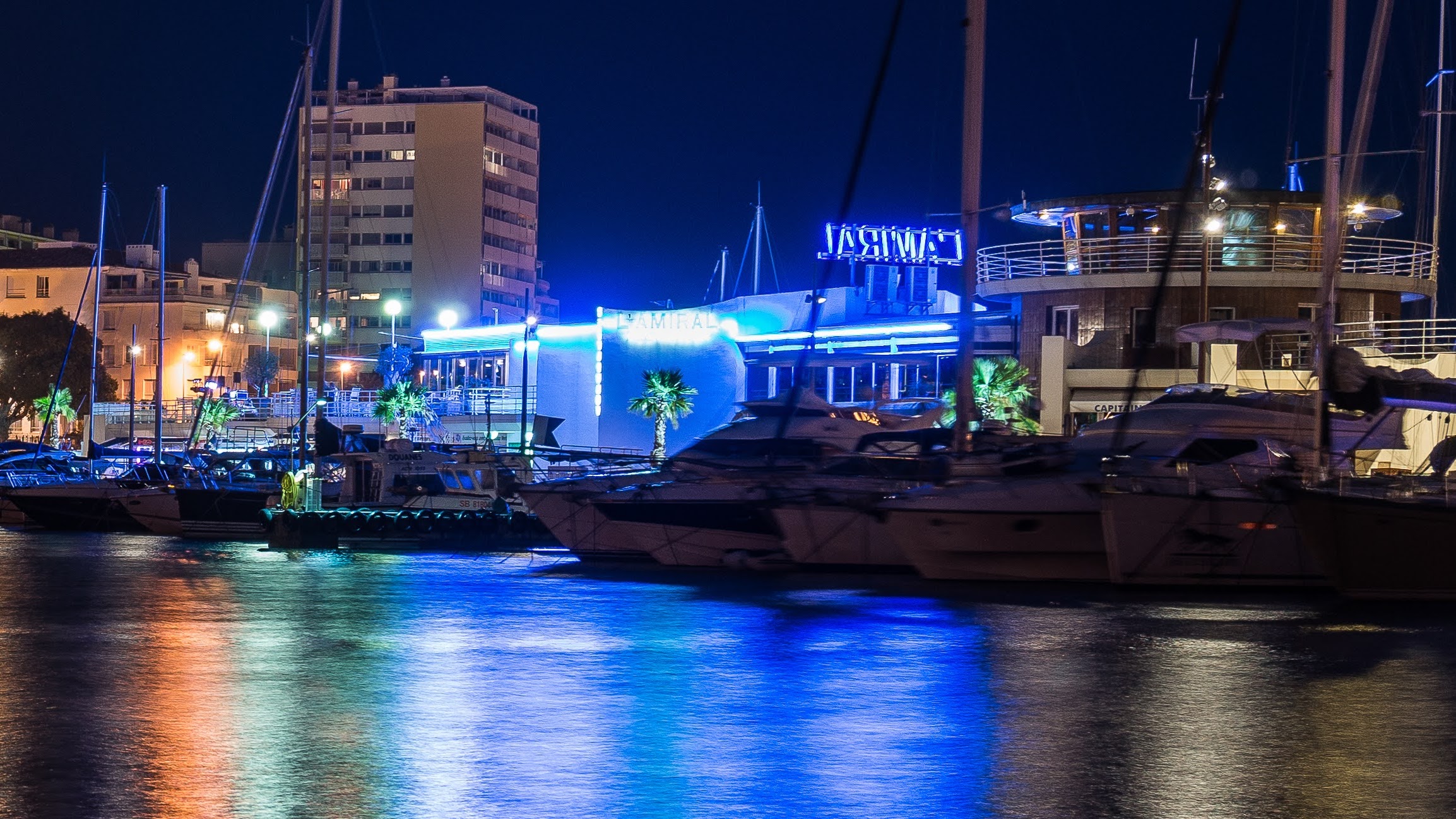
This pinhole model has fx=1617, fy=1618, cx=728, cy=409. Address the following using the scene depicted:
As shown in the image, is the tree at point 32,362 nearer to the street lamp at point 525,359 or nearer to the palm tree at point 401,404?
the palm tree at point 401,404

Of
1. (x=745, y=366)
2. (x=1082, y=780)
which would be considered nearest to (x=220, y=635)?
(x=1082, y=780)

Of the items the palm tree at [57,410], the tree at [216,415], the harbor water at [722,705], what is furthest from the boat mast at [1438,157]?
the palm tree at [57,410]

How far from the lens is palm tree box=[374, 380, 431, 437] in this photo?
220 ft

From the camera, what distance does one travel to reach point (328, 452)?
4212 centimetres

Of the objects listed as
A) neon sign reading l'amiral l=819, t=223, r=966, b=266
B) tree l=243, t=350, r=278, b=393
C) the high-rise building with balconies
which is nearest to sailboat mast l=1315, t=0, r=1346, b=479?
neon sign reading l'amiral l=819, t=223, r=966, b=266

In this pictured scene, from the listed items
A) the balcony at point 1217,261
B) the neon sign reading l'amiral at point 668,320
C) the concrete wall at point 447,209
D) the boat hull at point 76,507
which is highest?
the concrete wall at point 447,209

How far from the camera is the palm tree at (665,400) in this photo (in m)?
56.8

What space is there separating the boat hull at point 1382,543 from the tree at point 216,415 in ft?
179

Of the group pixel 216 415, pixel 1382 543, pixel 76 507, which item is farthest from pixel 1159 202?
pixel 216 415

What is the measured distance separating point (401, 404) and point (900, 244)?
80.7ft

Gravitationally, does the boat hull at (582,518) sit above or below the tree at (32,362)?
below

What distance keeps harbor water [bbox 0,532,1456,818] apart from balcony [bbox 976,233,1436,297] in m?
23.0

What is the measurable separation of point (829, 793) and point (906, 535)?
15908 millimetres

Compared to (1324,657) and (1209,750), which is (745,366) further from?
(1209,750)
